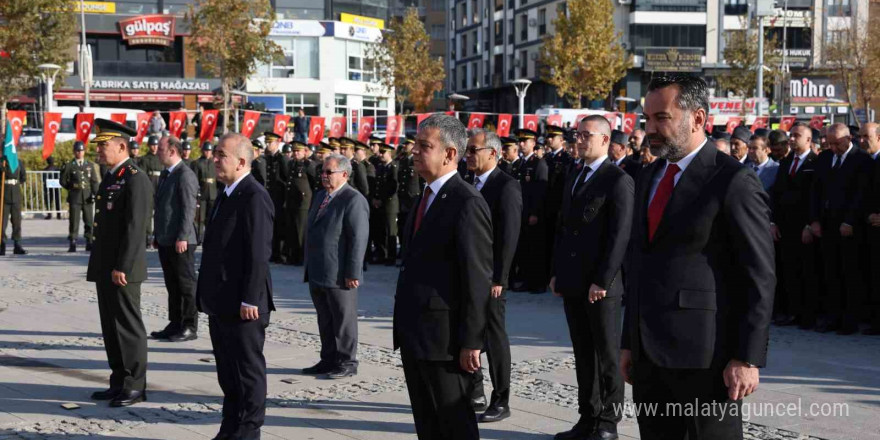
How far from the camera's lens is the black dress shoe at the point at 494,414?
6695mm

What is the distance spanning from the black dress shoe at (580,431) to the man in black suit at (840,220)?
511cm

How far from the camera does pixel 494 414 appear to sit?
265 inches

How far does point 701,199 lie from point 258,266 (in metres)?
3.21

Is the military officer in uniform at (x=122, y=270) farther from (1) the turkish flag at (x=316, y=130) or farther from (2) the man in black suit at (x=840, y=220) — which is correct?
(1) the turkish flag at (x=316, y=130)

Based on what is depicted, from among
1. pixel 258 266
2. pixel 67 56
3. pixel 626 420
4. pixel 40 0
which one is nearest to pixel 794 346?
pixel 626 420

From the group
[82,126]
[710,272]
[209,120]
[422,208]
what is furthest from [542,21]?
[710,272]

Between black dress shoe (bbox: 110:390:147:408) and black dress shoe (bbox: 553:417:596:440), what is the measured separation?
330 cm

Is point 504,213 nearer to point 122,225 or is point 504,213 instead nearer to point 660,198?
point 660,198

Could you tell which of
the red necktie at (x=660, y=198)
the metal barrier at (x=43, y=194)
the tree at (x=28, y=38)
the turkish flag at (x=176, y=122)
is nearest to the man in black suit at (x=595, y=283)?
the red necktie at (x=660, y=198)

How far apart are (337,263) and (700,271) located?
4.95 meters

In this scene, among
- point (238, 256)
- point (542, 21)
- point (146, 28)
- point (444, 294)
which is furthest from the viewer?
point (542, 21)

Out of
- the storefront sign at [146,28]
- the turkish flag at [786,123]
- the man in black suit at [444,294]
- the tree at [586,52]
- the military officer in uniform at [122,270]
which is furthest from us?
the storefront sign at [146,28]

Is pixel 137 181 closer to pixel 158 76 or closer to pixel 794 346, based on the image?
pixel 794 346

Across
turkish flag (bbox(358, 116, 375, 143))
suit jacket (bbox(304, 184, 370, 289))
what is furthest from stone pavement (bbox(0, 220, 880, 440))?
turkish flag (bbox(358, 116, 375, 143))
